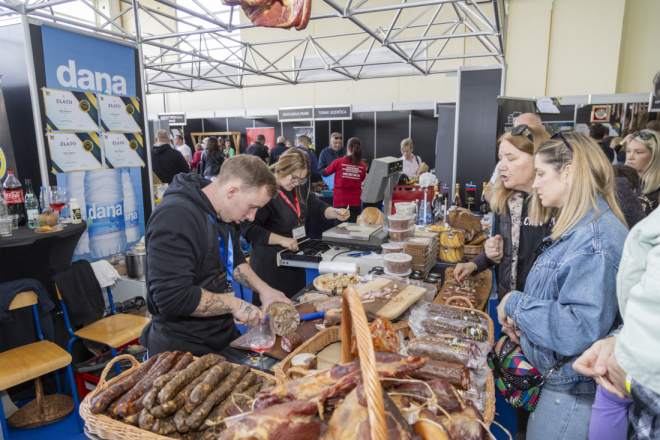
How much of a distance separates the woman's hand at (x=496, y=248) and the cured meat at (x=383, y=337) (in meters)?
1.16

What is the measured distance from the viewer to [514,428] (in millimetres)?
1903

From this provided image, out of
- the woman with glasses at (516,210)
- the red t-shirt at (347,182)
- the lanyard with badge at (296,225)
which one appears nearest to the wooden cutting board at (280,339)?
the woman with glasses at (516,210)

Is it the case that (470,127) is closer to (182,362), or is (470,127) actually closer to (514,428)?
(514,428)

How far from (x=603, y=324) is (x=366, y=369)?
99 cm

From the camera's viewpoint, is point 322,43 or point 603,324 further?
point 322,43

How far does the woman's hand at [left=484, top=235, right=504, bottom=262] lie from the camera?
2.22 m

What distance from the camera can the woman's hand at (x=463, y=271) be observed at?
2395 mm

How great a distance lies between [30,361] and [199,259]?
1673 millimetres

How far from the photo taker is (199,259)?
1741 mm

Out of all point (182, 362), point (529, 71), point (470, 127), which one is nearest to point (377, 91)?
point (529, 71)

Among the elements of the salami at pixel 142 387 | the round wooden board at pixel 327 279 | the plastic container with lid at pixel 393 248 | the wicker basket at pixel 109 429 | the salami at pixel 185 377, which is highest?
the plastic container with lid at pixel 393 248

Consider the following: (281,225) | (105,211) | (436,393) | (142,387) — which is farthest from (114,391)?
(105,211)

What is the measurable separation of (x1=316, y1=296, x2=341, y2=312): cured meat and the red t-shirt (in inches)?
171

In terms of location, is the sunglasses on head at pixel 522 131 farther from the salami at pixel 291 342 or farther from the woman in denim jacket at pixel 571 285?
the salami at pixel 291 342
